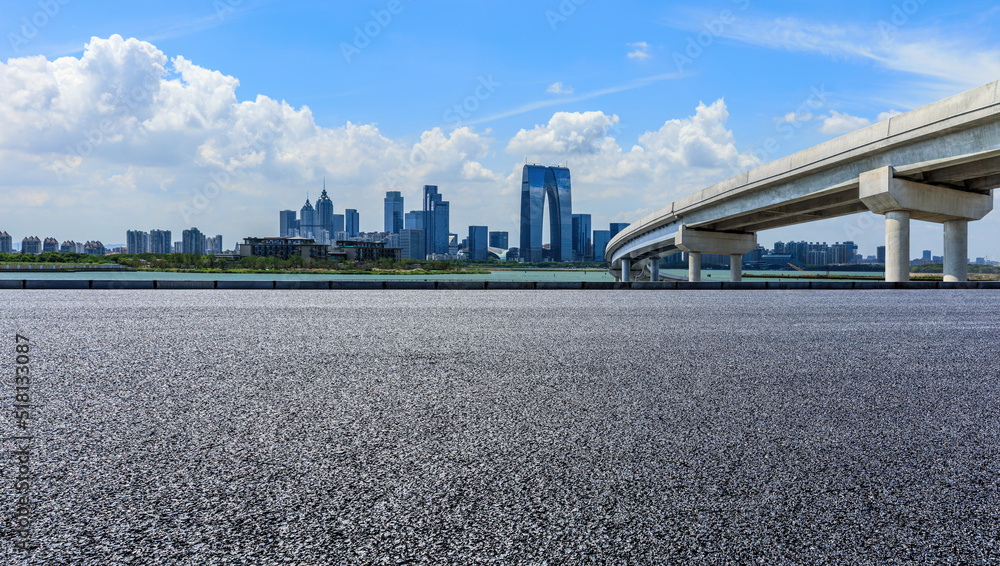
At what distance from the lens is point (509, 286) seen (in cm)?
2125

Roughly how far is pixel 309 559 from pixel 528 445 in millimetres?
1644

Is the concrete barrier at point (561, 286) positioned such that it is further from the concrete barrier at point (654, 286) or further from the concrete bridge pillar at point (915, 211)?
the concrete bridge pillar at point (915, 211)

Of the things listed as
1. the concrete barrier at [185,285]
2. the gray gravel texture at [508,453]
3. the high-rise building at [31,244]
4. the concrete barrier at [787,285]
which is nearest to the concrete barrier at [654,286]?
the concrete barrier at [787,285]

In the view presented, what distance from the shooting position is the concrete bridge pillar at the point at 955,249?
27734 mm

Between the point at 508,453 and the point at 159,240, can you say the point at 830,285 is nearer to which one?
the point at 508,453

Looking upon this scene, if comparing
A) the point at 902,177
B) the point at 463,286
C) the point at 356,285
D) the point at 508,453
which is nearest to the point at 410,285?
the point at 463,286

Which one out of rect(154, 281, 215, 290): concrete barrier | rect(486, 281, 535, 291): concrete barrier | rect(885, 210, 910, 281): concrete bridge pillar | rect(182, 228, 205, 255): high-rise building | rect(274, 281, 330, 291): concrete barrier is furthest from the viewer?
rect(182, 228, 205, 255): high-rise building

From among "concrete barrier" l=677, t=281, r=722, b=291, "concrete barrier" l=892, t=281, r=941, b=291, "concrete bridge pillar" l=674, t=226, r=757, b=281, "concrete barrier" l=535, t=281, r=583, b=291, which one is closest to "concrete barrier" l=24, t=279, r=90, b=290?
"concrete barrier" l=535, t=281, r=583, b=291

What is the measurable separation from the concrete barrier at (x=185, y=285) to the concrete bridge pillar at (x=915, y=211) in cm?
3155

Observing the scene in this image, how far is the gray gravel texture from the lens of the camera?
2.30 meters

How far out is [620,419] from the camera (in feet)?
13.2

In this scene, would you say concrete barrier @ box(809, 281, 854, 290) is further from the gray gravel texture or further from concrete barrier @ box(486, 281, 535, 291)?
the gray gravel texture

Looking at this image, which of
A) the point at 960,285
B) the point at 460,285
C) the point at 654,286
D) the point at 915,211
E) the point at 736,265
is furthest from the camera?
the point at 736,265

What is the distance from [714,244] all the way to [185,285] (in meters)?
44.4
